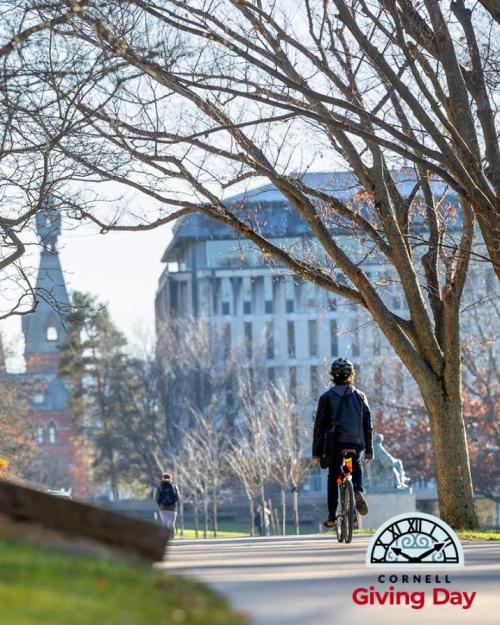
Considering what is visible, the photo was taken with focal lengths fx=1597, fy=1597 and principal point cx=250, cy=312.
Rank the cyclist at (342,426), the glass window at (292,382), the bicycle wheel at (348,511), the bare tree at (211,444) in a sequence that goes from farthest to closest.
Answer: the glass window at (292,382) < the bare tree at (211,444) < the cyclist at (342,426) < the bicycle wheel at (348,511)

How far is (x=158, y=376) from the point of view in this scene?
86.3m

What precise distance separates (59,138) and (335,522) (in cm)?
706

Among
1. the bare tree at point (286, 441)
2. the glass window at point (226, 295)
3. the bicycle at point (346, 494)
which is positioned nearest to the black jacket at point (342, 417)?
the bicycle at point (346, 494)

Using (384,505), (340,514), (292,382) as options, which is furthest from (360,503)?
(292,382)

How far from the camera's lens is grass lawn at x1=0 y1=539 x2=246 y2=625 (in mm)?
5512

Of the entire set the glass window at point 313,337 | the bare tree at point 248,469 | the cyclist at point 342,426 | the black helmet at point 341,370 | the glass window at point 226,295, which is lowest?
the cyclist at point 342,426

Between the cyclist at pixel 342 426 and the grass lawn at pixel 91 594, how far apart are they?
6842 millimetres

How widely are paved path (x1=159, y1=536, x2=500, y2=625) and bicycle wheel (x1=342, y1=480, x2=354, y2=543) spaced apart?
4.00ft

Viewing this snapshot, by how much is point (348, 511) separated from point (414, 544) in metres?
4.86

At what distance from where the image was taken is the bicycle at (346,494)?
1401cm

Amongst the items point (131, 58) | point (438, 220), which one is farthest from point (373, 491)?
point (131, 58)

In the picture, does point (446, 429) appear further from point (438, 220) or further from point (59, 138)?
point (59, 138)

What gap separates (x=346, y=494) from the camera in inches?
554

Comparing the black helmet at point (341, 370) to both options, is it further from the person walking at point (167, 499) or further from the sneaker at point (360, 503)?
the person walking at point (167, 499)
